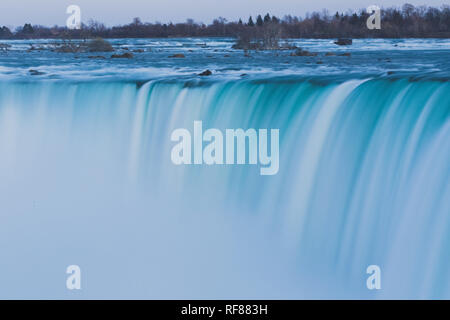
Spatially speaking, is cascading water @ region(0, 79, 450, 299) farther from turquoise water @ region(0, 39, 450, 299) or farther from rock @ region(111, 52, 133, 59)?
rock @ region(111, 52, 133, 59)

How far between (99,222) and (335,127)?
3.11 metres

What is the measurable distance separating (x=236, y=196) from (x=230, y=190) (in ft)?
0.40

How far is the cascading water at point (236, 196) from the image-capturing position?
8758mm

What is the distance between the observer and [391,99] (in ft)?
31.3

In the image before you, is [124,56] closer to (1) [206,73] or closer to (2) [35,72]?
(2) [35,72]

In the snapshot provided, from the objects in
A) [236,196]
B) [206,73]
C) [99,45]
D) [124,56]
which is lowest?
[236,196]

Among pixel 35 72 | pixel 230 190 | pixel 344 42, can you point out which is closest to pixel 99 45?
pixel 35 72

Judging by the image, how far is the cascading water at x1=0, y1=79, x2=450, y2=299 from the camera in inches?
345

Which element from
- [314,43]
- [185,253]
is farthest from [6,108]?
[314,43]

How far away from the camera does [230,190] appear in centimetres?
982

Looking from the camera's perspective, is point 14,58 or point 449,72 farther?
point 14,58

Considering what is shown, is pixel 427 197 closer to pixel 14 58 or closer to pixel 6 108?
pixel 6 108

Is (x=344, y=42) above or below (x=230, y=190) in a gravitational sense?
above

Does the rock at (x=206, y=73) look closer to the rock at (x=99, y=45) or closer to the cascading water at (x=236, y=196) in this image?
the cascading water at (x=236, y=196)
